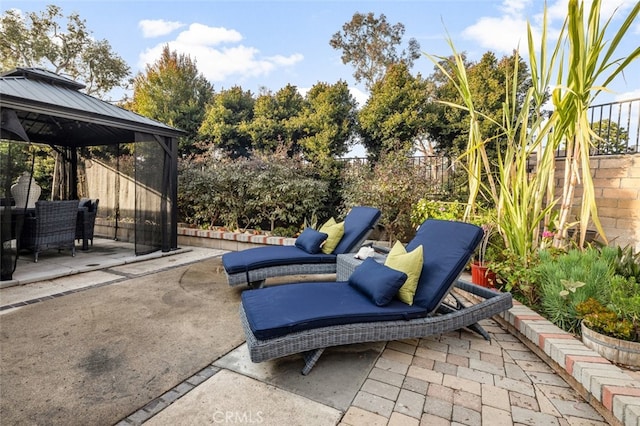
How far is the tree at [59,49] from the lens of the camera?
1330 centimetres

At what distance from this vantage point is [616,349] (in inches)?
83.4

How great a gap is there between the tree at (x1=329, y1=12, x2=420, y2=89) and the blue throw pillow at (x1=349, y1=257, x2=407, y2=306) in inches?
593

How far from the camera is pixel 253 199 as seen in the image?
718 cm

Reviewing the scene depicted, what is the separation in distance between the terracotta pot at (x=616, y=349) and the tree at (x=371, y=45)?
51.2 feet

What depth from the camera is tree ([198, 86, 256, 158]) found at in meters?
12.1

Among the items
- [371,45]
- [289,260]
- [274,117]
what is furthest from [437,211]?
[371,45]

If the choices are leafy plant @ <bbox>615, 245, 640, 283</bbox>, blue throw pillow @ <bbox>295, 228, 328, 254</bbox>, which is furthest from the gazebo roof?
leafy plant @ <bbox>615, 245, 640, 283</bbox>

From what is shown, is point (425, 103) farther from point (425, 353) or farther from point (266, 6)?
point (425, 353)

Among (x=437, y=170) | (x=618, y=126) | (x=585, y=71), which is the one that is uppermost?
(x=618, y=126)

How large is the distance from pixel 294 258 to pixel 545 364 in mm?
2660

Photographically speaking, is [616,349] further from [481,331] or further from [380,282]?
[380,282]

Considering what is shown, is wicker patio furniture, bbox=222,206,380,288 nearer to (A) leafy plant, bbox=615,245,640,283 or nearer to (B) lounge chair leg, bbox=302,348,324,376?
(B) lounge chair leg, bbox=302,348,324,376
